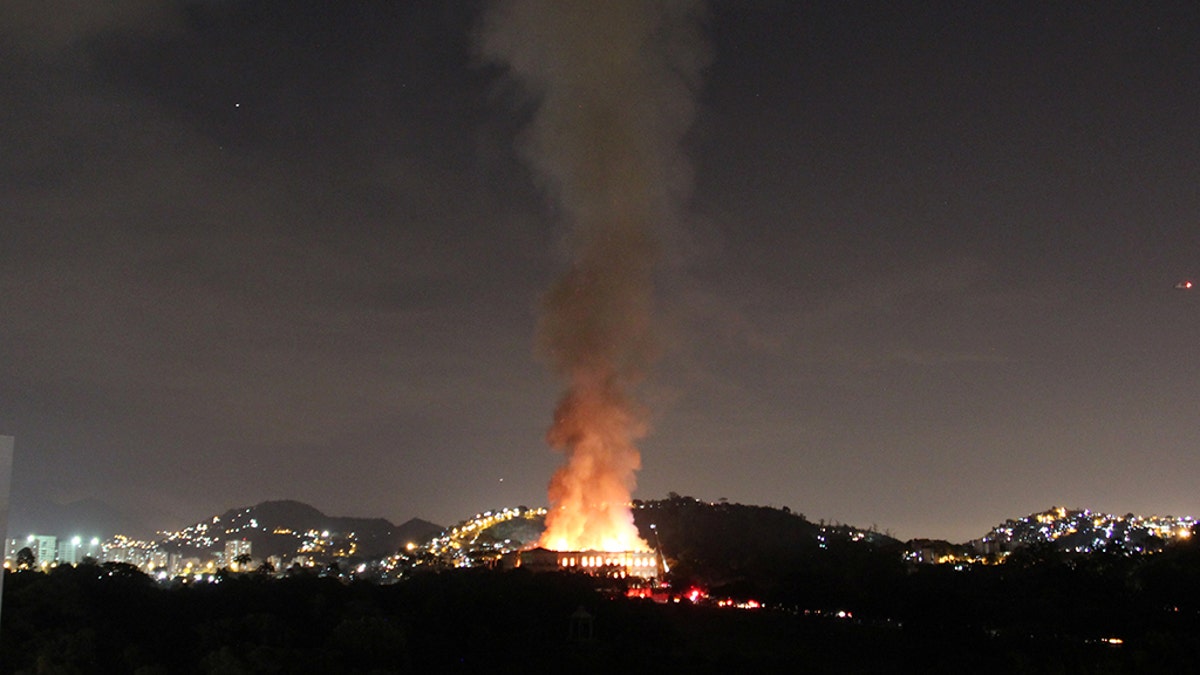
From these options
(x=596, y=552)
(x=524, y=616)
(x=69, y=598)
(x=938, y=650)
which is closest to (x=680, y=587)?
(x=596, y=552)

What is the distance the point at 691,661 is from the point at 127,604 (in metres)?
28.8

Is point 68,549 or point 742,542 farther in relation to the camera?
point 68,549

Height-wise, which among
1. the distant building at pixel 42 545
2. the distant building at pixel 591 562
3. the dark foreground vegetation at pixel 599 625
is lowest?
the dark foreground vegetation at pixel 599 625

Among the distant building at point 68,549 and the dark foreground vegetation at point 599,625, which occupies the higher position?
the distant building at point 68,549

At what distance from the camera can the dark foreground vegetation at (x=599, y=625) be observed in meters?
34.9

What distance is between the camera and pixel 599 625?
42062 millimetres

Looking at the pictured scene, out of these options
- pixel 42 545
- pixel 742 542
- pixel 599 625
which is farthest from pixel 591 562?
pixel 42 545

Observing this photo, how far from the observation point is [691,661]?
3438cm

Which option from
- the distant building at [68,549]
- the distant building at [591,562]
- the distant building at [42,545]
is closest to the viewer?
the distant building at [591,562]

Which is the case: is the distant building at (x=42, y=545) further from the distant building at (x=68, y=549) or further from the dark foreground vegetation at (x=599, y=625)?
the dark foreground vegetation at (x=599, y=625)

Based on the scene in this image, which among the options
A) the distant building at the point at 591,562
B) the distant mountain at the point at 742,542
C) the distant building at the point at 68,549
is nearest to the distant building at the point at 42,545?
the distant building at the point at 68,549

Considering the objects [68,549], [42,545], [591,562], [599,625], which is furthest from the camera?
[68,549]

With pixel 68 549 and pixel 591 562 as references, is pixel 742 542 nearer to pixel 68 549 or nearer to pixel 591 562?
pixel 591 562

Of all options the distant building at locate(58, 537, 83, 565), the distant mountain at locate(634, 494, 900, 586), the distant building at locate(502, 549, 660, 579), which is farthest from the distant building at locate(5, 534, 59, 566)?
the distant building at locate(502, 549, 660, 579)
